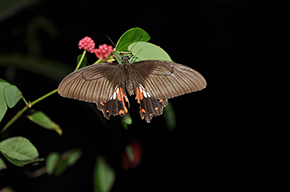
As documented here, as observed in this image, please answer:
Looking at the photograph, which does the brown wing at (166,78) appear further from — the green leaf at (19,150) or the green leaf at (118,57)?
the green leaf at (19,150)

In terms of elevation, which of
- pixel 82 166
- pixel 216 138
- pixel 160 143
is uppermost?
pixel 82 166

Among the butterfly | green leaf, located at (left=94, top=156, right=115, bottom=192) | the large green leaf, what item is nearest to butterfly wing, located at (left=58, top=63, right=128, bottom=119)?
the butterfly

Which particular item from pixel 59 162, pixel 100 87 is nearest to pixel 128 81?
pixel 100 87

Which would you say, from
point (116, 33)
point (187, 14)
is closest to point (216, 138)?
point (187, 14)

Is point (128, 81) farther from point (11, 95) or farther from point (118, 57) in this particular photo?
point (11, 95)

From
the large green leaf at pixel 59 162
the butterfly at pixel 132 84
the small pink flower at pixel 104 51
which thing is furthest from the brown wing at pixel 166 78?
the large green leaf at pixel 59 162

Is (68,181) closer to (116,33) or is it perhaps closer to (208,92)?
(116,33)

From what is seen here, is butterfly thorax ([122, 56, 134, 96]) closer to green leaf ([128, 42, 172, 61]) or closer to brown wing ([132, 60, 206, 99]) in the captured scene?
brown wing ([132, 60, 206, 99])
